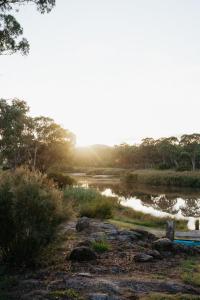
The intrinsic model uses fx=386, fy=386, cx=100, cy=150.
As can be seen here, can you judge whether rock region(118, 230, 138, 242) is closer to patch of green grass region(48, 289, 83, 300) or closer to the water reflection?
patch of green grass region(48, 289, 83, 300)

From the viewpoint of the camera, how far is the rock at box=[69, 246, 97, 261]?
28.3ft

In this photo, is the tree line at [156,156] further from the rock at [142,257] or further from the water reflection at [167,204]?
the rock at [142,257]

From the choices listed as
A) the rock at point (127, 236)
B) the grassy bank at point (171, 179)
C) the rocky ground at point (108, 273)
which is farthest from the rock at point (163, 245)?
the grassy bank at point (171, 179)

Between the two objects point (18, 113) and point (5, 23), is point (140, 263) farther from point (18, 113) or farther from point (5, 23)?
point (18, 113)

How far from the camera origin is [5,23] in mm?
15344

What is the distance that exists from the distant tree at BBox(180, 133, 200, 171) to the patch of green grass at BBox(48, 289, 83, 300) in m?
83.1

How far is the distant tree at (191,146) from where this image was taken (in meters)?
90.7

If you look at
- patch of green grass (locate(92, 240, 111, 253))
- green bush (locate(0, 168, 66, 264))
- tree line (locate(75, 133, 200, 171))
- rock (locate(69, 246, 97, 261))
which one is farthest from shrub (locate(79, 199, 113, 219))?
tree line (locate(75, 133, 200, 171))

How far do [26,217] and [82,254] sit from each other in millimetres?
1723

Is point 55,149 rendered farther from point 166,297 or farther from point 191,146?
point 166,297

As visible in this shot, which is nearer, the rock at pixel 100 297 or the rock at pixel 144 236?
the rock at pixel 100 297

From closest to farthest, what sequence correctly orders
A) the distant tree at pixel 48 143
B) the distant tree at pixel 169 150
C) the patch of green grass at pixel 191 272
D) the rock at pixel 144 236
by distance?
1. the patch of green grass at pixel 191 272
2. the rock at pixel 144 236
3. the distant tree at pixel 48 143
4. the distant tree at pixel 169 150

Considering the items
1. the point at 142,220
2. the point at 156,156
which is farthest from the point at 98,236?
the point at 156,156

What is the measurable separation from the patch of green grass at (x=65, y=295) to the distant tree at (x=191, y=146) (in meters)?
83.1
